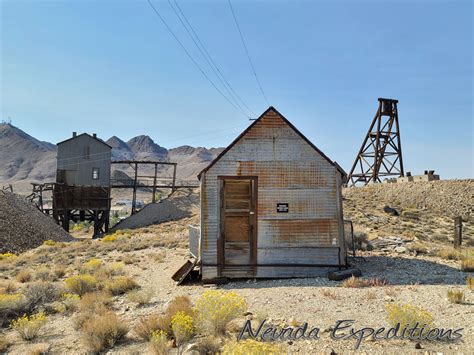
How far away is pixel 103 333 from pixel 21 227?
23.2 metres

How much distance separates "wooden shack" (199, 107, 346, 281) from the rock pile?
18.2 meters

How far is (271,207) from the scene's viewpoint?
1119 centimetres

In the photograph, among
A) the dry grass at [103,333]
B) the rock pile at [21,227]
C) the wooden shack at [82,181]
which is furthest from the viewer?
the wooden shack at [82,181]

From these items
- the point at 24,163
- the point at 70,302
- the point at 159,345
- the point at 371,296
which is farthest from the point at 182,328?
the point at 24,163

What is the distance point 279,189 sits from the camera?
11266 millimetres

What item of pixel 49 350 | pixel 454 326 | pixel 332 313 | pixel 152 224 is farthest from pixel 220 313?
pixel 152 224

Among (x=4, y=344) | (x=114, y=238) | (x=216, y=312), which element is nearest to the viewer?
(x=216, y=312)

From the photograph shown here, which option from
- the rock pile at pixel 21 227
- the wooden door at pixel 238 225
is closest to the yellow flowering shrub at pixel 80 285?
the wooden door at pixel 238 225

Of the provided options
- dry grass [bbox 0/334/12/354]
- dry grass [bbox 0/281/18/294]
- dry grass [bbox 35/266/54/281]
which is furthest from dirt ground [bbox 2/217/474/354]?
dry grass [bbox 0/281/18/294]

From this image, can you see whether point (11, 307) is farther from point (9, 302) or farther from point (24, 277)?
point (24, 277)

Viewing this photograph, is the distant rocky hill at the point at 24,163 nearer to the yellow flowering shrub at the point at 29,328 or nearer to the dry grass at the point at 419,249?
the dry grass at the point at 419,249

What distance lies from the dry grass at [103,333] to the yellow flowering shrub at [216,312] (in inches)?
58.8

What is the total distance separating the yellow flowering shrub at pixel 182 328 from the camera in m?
6.28

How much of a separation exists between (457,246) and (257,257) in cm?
974
